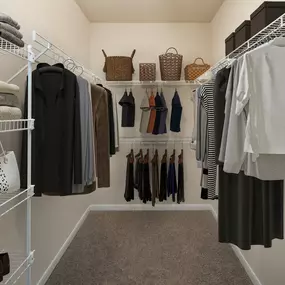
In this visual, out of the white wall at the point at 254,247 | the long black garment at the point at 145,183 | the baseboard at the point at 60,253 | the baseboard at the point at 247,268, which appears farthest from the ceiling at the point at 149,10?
the baseboard at the point at 247,268

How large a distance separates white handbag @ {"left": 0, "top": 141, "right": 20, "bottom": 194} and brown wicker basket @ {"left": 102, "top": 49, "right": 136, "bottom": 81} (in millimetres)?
2673

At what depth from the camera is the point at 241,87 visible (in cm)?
146

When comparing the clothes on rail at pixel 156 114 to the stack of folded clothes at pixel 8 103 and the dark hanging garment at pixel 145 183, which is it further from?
the stack of folded clothes at pixel 8 103

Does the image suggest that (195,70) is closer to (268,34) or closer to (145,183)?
(145,183)

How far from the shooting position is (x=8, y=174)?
1.42m

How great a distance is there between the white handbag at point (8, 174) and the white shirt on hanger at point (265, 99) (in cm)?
109

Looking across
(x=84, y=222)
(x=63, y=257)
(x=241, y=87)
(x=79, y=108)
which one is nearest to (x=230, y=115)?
(x=241, y=87)

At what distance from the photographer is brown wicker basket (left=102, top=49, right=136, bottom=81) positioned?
3.93 m

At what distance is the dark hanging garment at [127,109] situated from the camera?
404 cm

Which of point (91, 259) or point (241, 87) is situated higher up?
point (241, 87)

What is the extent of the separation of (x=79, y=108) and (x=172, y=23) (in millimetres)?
2800

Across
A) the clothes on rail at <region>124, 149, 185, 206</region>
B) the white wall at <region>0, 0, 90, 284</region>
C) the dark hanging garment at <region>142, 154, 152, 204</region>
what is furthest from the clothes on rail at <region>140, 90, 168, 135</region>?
the white wall at <region>0, 0, 90, 284</region>

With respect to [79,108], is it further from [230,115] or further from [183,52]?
[183,52]

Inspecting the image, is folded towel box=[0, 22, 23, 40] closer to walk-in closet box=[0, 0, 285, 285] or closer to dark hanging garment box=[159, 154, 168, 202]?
walk-in closet box=[0, 0, 285, 285]
